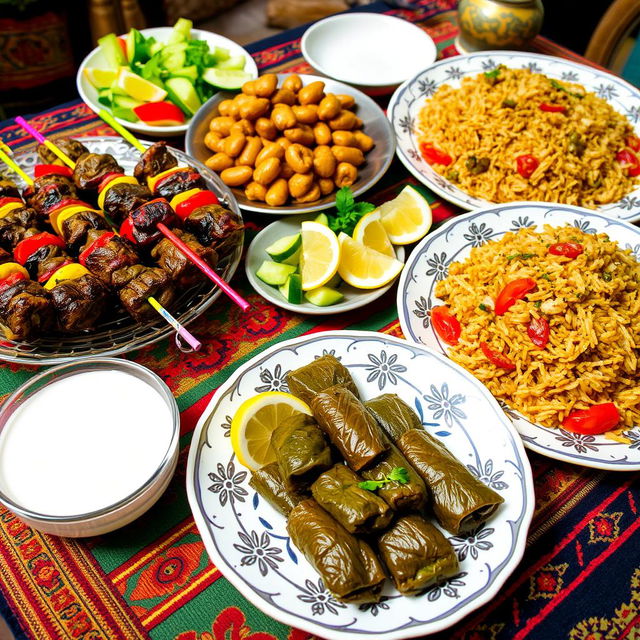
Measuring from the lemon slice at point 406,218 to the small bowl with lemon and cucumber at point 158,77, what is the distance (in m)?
1.46

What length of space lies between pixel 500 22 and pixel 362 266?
2536 millimetres

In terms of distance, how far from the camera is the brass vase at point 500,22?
3963mm

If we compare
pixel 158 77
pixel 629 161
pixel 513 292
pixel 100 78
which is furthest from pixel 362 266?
pixel 100 78

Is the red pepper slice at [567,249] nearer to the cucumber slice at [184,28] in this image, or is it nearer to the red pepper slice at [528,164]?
the red pepper slice at [528,164]

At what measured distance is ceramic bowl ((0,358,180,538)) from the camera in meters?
1.74

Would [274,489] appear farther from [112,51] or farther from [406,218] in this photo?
[112,51]

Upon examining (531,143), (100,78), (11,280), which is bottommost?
(531,143)

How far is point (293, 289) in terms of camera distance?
2592mm

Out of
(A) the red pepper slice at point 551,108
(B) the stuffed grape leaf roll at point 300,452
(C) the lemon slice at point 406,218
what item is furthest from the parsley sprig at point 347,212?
(A) the red pepper slice at point 551,108

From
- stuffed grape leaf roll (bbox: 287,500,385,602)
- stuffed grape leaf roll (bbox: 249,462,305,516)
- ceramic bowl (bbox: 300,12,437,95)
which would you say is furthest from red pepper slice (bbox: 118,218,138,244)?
ceramic bowl (bbox: 300,12,437,95)

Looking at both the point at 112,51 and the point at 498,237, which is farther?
the point at 112,51

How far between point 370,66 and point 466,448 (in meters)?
3.19

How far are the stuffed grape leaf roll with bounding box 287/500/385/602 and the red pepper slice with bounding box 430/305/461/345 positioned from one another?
107 centimetres

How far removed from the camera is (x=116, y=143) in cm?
320
